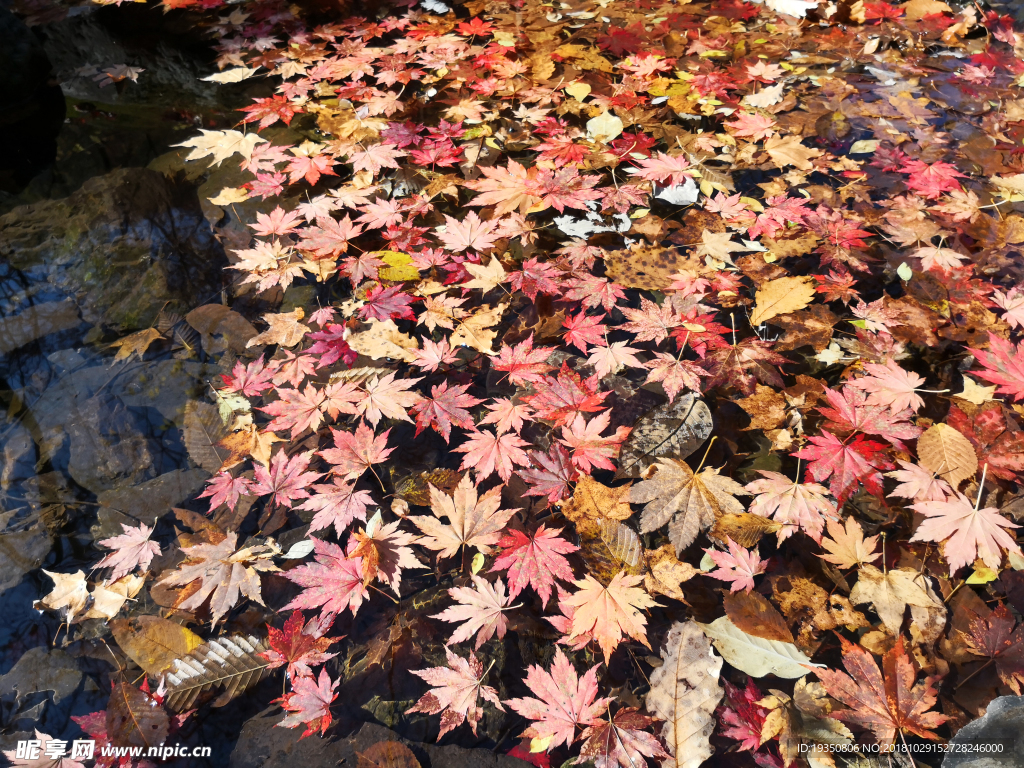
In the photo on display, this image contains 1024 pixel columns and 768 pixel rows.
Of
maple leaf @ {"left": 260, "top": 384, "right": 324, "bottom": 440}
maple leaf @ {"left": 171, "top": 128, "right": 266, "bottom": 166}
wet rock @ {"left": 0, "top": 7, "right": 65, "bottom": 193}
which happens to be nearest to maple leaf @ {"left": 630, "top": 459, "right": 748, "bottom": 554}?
maple leaf @ {"left": 260, "top": 384, "right": 324, "bottom": 440}

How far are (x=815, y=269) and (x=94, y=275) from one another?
10.9 feet

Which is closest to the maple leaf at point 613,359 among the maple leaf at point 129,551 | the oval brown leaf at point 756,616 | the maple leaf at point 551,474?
the maple leaf at point 551,474

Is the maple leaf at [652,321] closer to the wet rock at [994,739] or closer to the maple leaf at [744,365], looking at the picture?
the maple leaf at [744,365]

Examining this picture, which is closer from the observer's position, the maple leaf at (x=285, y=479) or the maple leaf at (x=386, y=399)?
the maple leaf at (x=285, y=479)

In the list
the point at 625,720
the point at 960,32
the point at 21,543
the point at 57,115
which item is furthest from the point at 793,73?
the point at 57,115

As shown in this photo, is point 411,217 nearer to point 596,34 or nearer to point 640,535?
point 640,535

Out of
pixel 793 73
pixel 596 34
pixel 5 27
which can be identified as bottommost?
pixel 793 73

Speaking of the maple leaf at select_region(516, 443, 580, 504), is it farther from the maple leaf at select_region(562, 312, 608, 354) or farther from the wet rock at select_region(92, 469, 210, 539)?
the wet rock at select_region(92, 469, 210, 539)

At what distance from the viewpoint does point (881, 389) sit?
192 centimetres

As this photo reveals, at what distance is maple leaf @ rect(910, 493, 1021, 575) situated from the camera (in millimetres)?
1516

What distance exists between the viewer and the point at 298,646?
60.8 inches

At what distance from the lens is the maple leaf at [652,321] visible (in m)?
2.14

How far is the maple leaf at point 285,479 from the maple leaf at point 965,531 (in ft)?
6.08

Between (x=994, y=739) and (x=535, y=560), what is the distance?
1.12 meters
